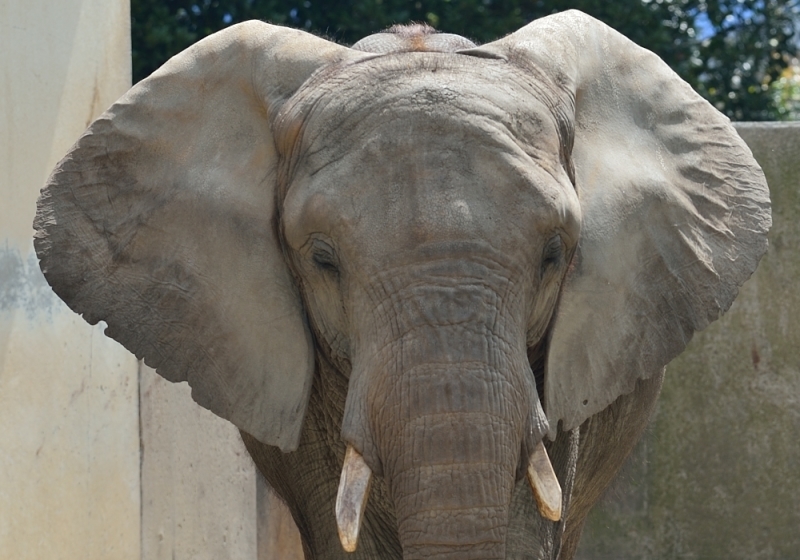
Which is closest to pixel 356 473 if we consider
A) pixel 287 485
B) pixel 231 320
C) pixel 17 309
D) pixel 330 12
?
pixel 231 320

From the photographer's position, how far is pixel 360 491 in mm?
3393

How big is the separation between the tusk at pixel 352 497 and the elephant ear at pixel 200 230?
47 cm

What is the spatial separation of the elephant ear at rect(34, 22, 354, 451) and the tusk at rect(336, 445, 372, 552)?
0.47 m

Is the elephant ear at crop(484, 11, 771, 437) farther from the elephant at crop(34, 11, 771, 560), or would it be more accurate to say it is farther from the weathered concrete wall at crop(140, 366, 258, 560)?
the weathered concrete wall at crop(140, 366, 258, 560)

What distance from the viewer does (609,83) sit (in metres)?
4.13

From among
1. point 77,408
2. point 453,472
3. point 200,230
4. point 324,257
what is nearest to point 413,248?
point 324,257

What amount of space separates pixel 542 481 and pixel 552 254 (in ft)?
1.82

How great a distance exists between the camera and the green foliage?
883 centimetres

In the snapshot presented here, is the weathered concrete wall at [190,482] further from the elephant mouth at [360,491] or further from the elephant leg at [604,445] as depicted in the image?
the elephant mouth at [360,491]

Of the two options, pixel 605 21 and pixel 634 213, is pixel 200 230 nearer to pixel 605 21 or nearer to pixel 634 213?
pixel 634 213

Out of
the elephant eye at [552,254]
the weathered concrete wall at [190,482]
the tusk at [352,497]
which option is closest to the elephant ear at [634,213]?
the elephant eye at [552,254]

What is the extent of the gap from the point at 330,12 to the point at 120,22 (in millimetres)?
3479

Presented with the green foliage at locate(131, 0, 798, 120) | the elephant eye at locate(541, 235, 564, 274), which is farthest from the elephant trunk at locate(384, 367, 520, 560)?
the green foliage at locate(131, 0, 798, 120)

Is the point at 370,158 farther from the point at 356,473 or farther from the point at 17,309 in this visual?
the point at 17,309
